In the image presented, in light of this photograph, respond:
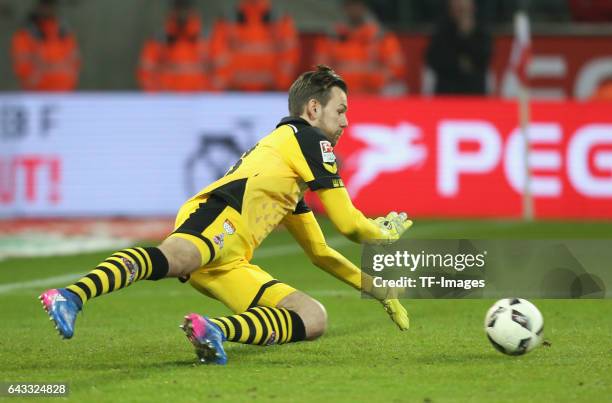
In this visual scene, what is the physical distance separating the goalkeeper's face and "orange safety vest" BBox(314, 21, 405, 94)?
10567mm

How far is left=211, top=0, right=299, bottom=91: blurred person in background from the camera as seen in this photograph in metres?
17.5

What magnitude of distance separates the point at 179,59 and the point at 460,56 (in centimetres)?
375

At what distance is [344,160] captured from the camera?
1533 cm

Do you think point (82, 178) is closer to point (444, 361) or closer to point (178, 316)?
point (178, 316)

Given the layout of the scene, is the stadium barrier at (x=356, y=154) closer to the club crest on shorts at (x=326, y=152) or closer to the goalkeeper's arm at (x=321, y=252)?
the goalkeeper's arm at (x=321, y=252)

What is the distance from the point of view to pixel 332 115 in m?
6.86

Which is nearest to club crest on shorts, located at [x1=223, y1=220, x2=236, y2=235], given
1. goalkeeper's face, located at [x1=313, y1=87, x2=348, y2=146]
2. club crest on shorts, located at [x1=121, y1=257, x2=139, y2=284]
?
club crest on shorts, located at [x1=121, y1=257, x2=139, y2=284]

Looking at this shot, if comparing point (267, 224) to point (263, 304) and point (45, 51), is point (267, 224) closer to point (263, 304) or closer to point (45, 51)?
point (263, 304)

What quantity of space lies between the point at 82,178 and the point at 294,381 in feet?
32.4

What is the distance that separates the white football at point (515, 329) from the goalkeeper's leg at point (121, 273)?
1489 mm

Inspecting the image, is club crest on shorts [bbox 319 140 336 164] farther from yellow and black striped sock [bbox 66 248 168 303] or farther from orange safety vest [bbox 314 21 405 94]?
orange safety vest [bbox 314 21 405 94]

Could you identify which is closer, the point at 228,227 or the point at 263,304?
the point at 228,227

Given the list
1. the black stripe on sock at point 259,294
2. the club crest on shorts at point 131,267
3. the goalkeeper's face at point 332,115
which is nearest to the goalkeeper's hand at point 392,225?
the goalkeeper's face at point 332,115

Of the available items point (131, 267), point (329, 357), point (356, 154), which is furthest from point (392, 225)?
point (356, 154)
